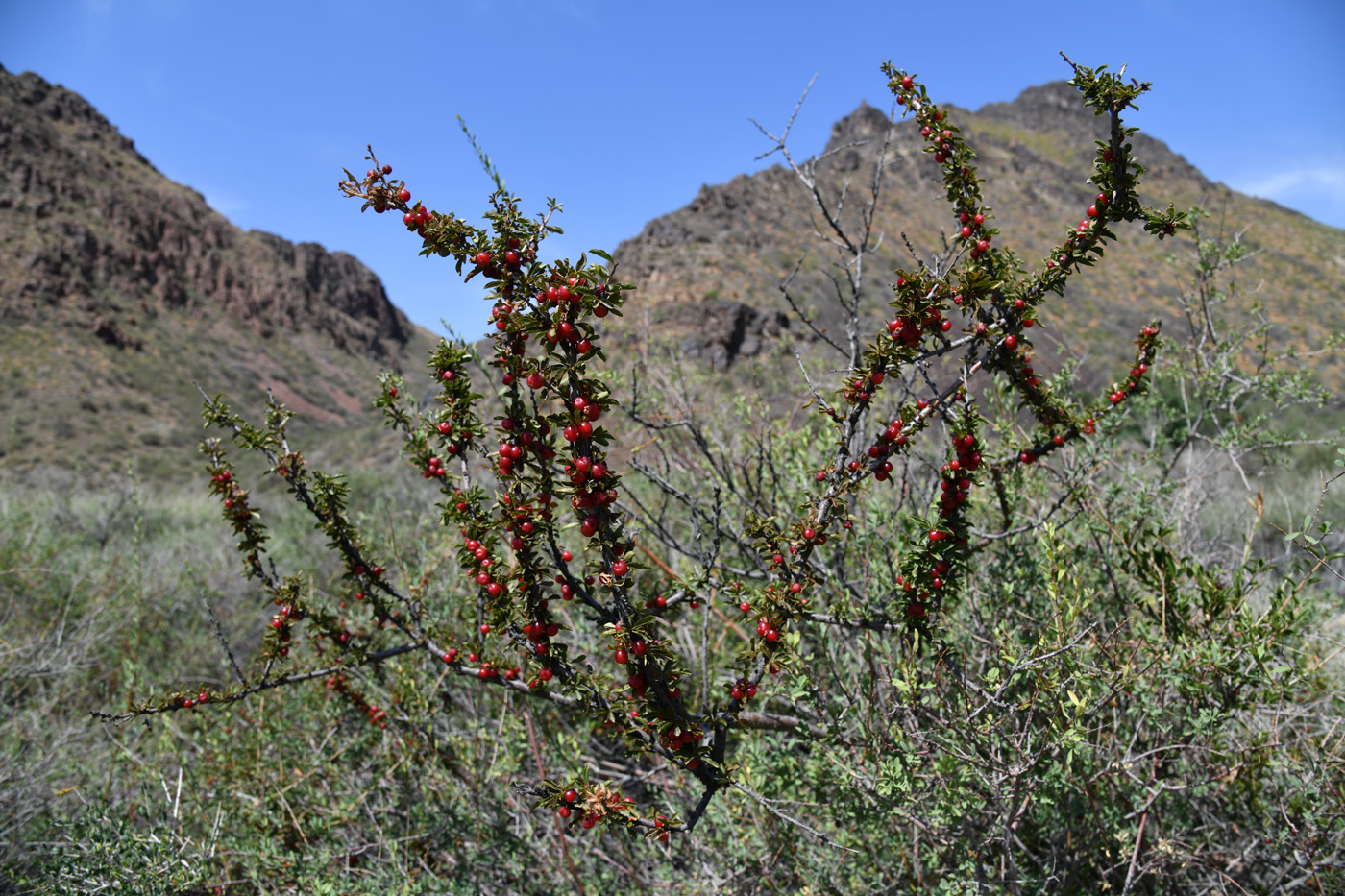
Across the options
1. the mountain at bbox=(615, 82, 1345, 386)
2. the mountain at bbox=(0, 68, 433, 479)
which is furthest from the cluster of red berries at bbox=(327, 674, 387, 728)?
the mountain at bbox=(0, 68, 433, 479)

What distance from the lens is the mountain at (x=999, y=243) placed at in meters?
18.5

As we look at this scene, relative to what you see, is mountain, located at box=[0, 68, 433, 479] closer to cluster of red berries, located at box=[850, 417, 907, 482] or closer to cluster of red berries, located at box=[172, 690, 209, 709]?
cluster of red berries, located at box=[172, 690, 209, 709]

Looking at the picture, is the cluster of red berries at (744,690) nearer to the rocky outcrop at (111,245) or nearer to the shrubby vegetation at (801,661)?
the shrubby vegetation at (801,661)

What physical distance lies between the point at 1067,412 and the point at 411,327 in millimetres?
104557

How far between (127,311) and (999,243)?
51695 mm

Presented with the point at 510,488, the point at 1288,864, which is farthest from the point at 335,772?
the point at 1288,864

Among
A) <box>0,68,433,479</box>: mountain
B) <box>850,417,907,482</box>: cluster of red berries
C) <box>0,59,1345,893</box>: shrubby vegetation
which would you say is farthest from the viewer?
<box>0,68,433,479</box>: mountain

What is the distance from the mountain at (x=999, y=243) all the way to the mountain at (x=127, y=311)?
1085 cm

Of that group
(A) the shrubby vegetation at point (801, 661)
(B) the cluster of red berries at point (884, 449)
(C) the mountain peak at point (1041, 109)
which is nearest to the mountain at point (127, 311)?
(A) the shrubby vegetation at point (801, 661)

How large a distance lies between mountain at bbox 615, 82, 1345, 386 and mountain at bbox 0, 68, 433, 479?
35.6 ft

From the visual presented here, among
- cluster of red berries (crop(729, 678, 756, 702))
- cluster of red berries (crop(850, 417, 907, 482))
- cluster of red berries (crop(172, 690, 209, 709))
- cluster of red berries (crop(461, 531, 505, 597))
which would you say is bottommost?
cluster of red berries (crop(172, 690, 209, 709))

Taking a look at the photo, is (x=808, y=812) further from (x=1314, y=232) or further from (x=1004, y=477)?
(x=1314, y=232)

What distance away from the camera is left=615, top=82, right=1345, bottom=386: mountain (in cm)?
1848

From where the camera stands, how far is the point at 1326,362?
2644 centimetres
